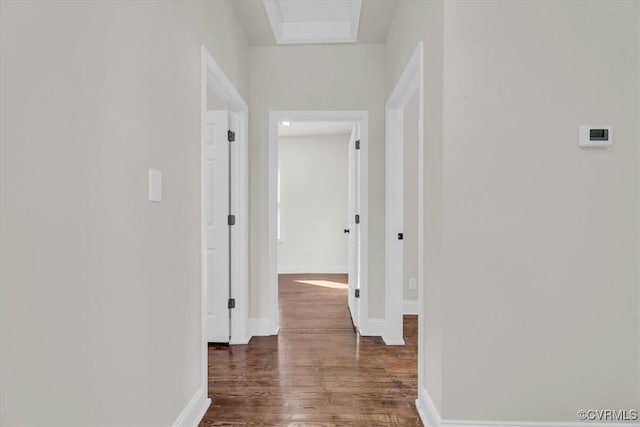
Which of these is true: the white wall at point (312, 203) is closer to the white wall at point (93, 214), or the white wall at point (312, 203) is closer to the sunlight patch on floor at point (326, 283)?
the sunlight patch on floor at point (326, 283)

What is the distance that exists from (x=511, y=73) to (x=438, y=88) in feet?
1.05

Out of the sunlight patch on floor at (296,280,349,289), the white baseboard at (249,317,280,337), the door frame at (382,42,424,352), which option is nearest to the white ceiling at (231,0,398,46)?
the door frame at (382,42,424,352)

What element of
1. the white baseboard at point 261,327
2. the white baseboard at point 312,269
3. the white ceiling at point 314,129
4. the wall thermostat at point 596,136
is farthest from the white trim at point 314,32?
the white baseboard at point 312,269

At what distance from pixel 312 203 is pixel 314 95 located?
380 centimetres

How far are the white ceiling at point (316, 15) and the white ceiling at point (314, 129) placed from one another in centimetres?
294

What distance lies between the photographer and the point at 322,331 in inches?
136

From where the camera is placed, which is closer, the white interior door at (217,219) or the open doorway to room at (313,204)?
the white interior door at (217,219)

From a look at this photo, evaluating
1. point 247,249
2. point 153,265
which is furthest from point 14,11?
point 247,249

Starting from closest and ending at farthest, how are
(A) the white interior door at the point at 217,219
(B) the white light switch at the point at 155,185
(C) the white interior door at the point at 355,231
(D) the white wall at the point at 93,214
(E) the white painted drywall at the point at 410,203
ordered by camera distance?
(D) the white wall at the point at 93,214 → (B) the white light switch at the point at 155,185 → (A) the white interior door at the point at 217,219 → (C) the white interior door at the point at 355,231 → (E) the white painted drywall at the point at 410,203

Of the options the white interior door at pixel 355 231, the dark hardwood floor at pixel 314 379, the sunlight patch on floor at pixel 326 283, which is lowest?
the sunlight patch on floor at pixel 326 283

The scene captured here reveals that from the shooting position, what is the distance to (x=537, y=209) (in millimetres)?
1744

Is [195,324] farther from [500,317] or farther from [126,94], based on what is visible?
[500,317]

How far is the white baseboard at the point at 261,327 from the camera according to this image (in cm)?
332

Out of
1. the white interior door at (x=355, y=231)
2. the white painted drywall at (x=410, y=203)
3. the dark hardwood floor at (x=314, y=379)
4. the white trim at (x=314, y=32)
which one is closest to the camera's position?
the dark hardwood floor at (x=314, y=379)
